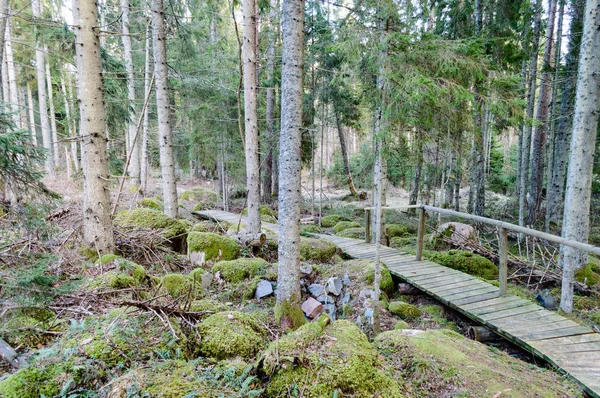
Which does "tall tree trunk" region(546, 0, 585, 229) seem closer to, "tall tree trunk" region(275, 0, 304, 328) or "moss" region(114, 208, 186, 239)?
"tall tree trunk" region(275, 0, 304, 328)

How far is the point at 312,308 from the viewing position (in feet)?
16.0

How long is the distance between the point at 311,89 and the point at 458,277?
400 inches

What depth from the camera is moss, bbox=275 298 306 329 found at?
426 centimetres

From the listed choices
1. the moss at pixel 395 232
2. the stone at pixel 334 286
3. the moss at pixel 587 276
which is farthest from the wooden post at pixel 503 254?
the moss at pixel 395 232

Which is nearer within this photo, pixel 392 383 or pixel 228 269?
pixel 392 383

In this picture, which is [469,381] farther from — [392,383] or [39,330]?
[39,330]

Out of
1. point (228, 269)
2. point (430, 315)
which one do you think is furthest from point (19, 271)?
point (430, 315)

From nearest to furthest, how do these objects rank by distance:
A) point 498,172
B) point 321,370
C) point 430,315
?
point 321,370, point 430,315, point 498,172

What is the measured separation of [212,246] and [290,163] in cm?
302

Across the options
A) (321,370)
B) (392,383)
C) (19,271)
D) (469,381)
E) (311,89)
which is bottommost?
(469,381)

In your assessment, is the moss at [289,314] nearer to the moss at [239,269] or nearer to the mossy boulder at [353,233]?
the moss at [239,269]

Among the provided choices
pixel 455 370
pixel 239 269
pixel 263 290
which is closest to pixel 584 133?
pixel 455 370

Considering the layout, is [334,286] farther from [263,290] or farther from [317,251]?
[317,251]

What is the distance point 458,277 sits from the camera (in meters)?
5.82
